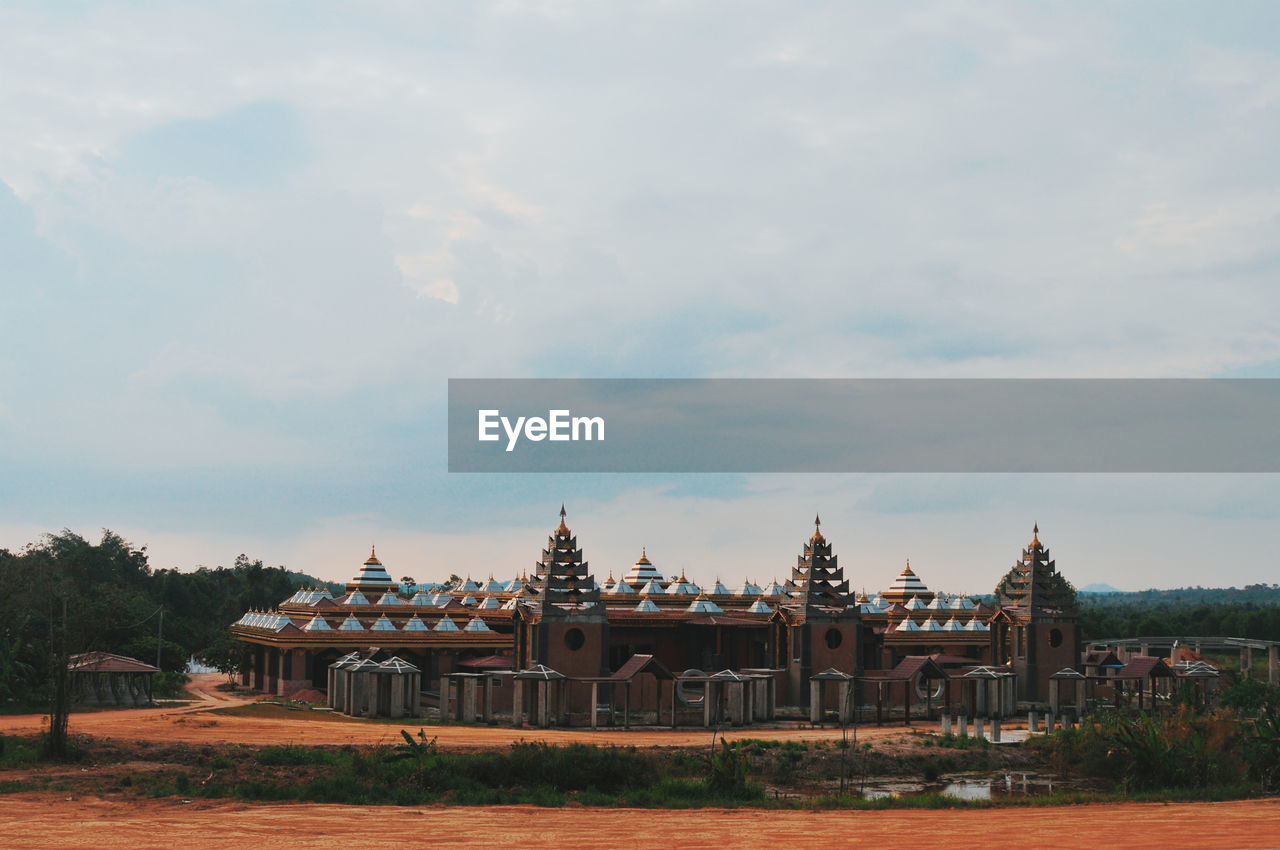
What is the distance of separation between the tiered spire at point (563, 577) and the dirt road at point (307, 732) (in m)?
6.70

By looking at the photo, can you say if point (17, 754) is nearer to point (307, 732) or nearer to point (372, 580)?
point (307, 732)

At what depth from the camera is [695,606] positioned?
6619 cm

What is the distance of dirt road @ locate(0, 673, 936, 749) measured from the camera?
4108cm

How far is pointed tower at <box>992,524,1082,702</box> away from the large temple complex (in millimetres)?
71

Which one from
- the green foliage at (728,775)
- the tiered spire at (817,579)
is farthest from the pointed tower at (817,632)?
the green foliage at (728,775)

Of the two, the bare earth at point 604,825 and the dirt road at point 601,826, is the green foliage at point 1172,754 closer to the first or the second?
the bare earth at point 604,825

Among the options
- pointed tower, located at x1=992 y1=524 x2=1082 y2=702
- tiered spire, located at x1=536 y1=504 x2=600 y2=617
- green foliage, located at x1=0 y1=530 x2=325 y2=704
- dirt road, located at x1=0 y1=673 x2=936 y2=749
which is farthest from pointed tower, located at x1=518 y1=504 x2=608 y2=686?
pointed tower, located at x1=992 y1=524 x2=1082 y2=702

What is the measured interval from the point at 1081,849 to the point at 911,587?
57.1m

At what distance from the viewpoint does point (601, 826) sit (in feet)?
89.2

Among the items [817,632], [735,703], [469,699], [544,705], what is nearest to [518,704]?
[544,705]

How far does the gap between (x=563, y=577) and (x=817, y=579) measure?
1233 centimetres

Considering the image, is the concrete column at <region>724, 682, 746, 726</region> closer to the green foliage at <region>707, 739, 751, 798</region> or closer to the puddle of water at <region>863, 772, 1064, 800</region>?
the puddle of water at <region>863, 772, 1064, 800</region>

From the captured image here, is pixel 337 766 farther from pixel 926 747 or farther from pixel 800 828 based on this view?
pixel 926 747

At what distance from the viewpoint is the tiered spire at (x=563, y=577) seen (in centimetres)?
5432
